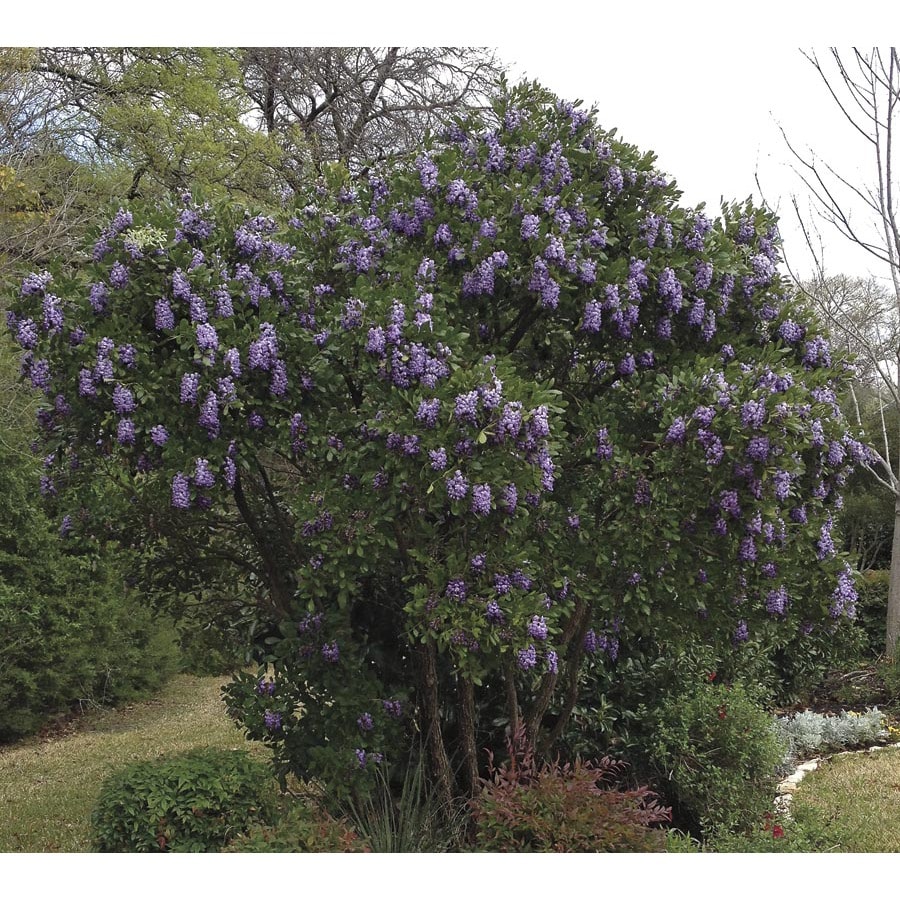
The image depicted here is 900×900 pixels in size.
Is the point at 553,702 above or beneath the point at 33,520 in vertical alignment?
beneath

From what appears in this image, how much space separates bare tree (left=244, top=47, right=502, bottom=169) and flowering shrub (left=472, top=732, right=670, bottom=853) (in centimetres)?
1119

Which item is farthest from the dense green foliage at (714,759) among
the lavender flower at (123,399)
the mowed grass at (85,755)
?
the lavender flower at (123,399)

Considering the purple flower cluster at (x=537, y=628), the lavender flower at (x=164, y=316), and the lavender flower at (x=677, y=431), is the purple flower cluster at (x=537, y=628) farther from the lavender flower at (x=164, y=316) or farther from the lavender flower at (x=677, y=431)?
the lavender flower at (x=164, y=316)

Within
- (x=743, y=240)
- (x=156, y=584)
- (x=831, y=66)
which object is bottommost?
(x=156, y=584)

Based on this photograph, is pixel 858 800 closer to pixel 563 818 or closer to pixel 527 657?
pixel 563 818

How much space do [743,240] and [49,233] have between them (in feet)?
23.7

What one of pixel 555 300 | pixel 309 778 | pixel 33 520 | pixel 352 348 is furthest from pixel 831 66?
pixel 33 520

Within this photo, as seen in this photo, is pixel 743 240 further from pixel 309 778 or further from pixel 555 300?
pixel 309 778

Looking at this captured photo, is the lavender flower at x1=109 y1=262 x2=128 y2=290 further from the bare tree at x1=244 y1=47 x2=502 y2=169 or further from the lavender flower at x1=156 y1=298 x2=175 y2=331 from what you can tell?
the bare tree at x1=244 y1=47 x2=502 y2=169

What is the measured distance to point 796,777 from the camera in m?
6.52

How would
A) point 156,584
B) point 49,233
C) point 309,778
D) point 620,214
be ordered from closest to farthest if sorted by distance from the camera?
1. point 620,214
2. point 309,778
3. point 156,584
4. point 49,233

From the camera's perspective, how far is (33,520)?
8.48 metres

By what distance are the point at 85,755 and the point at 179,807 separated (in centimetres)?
437

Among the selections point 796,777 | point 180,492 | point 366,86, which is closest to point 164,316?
point 180,492
